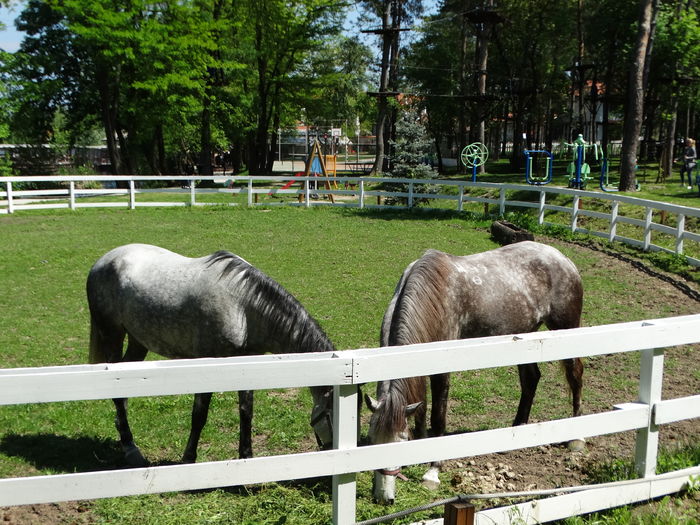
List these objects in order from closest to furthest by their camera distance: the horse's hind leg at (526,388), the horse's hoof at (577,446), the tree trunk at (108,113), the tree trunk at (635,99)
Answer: the horse's hoof at (577,446) → the horse's hind leg at (526,388) → the tree trunk at (635,99) → the tree trunk at (108,113)

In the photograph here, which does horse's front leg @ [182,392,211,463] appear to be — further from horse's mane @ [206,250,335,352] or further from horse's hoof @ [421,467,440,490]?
horse's hoof @ [421,467,440,490]

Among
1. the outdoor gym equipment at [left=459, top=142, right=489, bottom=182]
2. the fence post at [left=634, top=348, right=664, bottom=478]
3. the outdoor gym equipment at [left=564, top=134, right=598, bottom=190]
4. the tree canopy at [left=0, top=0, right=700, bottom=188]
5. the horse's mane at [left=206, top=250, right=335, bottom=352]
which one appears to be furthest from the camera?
the tree canopy at [left=0, top=0, right=700, bottom=188]

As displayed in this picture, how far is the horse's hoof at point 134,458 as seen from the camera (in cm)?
471

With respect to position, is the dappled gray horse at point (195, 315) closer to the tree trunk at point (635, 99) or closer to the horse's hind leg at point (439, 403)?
the horse's hind leg at point (439, 403)

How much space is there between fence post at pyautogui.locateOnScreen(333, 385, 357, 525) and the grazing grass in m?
0.54

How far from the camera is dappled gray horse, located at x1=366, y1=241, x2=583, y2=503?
428cm

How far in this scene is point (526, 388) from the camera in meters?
5.34

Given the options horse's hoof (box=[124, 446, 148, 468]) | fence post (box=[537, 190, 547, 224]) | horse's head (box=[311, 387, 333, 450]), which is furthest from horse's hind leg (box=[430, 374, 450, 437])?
fence post (box=[537, 190, 547, 224])

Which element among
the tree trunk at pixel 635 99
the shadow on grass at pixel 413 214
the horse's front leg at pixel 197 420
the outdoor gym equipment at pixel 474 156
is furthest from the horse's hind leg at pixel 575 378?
the outdoor gym equipment at pixel 474 156

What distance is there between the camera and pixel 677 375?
6.78m

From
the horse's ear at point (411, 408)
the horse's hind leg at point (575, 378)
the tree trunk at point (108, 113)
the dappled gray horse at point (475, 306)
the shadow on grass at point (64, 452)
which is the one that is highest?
the tree trunk at point (108, 113)

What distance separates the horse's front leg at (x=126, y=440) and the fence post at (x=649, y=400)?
3.35m

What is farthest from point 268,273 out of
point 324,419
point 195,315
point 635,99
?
point 635,99

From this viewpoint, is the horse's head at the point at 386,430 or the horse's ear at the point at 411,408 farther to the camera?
the horse's ear at the point at 411,408
